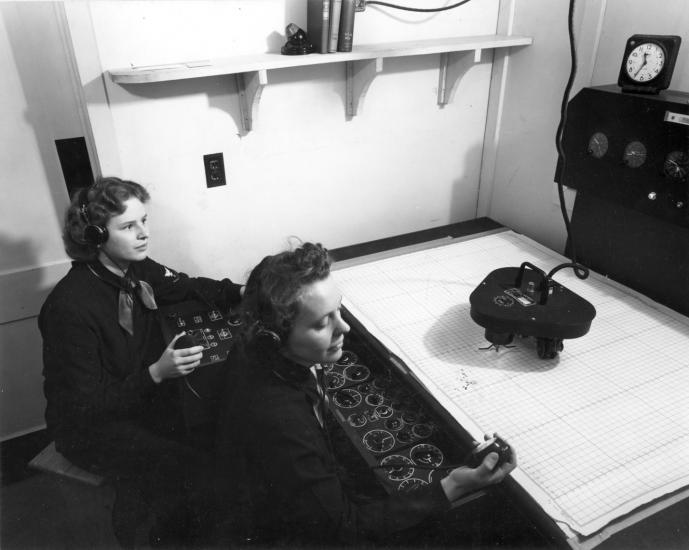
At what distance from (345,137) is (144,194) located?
77 centimetres


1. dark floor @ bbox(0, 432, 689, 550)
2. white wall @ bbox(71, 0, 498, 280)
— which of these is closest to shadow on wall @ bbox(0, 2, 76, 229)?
white wall @ bbox(71, 0, 498, 280)

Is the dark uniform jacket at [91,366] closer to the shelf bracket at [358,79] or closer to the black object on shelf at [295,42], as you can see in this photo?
the black object on shelf at [295,42]

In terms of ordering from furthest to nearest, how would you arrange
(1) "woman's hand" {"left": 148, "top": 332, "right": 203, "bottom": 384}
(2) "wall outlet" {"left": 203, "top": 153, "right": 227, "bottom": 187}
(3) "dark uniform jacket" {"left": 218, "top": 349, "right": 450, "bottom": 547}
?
1. (2) "wall outlet" {"left": 203, "top": 153, "right": 227, "bottom": 187}
2. (1) "woman's hand" {"left": 148, "top": 332, "right": 203, "bottom": 384}
3. (3) "dark uniform jacket" {"left": 218, "top": 349, "right": 450, "bottom": 547}

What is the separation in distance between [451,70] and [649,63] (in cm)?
74

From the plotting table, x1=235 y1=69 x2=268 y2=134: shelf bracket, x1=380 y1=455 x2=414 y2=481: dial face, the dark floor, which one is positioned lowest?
the dark floor

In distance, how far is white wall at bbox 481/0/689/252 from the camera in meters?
1.52

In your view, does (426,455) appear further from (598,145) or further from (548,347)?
(598,145)

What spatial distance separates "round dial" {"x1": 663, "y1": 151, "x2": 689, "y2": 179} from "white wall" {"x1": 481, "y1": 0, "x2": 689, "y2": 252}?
0.23m

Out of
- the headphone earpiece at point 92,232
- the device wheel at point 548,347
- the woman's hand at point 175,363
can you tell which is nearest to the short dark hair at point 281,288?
the woman's hand at point 175,363

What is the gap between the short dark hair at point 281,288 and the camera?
3.34 ft

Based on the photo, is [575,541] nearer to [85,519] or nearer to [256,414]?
[256,414]

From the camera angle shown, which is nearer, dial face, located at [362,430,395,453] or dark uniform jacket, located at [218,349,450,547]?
dark uniform jacket, located at [218,349,450,547]

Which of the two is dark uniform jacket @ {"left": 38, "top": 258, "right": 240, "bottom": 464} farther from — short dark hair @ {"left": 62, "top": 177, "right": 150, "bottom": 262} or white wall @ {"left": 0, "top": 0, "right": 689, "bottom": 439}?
white wall @ {"left": 0, "top": 0, "right": 689, "bottom": 439}

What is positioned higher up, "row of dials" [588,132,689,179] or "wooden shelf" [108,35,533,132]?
"wooden shelf" [108,35,533,132]
